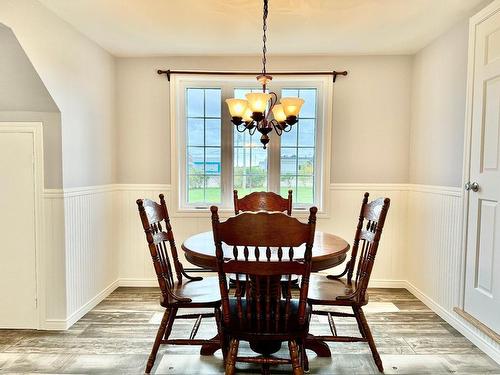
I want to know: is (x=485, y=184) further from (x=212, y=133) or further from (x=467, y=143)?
(x=212, y=133)

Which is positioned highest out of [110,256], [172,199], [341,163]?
[341,163]

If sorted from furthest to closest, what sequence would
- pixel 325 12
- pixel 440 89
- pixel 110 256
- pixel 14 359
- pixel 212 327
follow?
pixel 110 256, pixel 440 89, pixel 212 327, pixel 325 12, pixel 14 359

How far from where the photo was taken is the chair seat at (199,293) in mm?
1842

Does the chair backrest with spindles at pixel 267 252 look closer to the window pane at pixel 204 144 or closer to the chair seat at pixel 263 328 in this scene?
the chair seat at pixel 263 328

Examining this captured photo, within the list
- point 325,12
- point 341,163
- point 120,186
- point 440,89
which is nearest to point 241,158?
point 341,163

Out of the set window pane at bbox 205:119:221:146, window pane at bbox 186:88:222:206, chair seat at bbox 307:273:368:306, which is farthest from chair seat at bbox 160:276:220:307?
window pane at bbox 205:119:221:146

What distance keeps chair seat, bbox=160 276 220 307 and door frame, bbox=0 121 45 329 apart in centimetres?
114

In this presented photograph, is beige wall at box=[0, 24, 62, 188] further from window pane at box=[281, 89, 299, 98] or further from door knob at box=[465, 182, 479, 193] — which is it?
door knob at box=[465, 182, 479, 193]

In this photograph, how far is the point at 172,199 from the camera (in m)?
3.30

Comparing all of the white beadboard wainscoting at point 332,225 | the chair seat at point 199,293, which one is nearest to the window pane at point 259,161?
the white beadboard wainscoting at point 332,225

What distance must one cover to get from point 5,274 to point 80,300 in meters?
0.57

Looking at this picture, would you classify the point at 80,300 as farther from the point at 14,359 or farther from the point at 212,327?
the point at 212,327

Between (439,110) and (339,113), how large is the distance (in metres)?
0.88

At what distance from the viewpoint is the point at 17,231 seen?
2410 millimetres
